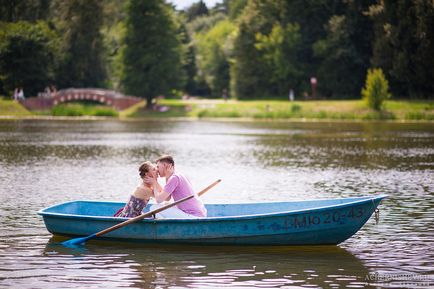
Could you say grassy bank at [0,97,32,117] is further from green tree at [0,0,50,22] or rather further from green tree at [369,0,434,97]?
green tree at [369,0,434,97]

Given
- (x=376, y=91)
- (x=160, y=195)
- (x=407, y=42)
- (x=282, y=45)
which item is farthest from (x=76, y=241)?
(x=282, y=45)

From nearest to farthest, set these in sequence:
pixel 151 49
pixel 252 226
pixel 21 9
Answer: pixel 252 226
pixel 151 49
pixel 21 9

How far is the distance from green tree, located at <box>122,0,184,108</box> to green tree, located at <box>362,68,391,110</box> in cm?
2420

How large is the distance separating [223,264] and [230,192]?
1268 cm

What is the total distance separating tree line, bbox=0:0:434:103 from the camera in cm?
9619

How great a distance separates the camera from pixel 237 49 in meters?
108

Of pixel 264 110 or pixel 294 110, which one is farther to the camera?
pixel 264 110

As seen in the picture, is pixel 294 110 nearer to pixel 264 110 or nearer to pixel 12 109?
pixel 264 110

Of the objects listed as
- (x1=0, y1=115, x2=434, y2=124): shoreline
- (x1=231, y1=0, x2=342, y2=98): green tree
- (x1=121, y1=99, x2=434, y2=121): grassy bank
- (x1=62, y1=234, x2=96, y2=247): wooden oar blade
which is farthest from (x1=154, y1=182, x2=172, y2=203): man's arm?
(x1=231, y1=0, x2=342, y2=98): green tree

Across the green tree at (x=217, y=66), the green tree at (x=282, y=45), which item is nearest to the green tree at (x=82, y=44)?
the green tree at (x=282, y=45)

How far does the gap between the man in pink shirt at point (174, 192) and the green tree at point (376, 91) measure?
62994 millimetres

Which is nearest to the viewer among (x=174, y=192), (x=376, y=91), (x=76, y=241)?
(x=76, y=241)

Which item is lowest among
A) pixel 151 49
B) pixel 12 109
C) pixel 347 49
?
pixel 12 109

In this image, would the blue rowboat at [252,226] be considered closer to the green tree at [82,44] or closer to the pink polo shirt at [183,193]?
the pink polo shirt at [183,193]
